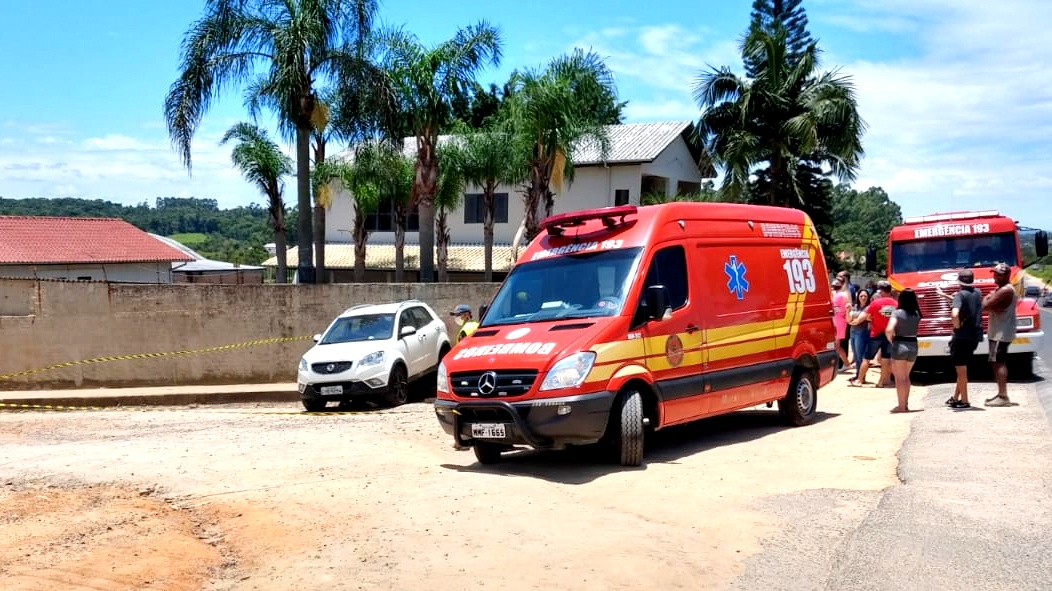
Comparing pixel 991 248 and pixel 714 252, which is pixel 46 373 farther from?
pixel 991 248

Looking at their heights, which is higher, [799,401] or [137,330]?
[137,330]

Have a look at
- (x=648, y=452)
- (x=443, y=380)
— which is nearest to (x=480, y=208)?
(x=648, y=452)

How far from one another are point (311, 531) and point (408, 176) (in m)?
25.7

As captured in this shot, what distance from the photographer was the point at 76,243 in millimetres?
41188

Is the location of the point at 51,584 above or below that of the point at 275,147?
below

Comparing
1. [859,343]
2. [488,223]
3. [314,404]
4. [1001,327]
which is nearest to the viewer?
[1001,327]

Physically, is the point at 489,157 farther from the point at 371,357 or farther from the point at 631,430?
the point at 631,430

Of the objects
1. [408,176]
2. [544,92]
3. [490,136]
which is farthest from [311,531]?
[408,176]

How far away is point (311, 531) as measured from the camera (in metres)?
6.64

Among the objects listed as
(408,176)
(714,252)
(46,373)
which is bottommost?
(46,373)

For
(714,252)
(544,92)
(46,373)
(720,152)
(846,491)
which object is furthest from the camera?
(720,152)

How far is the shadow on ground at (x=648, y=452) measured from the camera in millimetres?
8688

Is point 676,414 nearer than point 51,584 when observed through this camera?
No

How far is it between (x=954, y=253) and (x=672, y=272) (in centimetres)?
929
